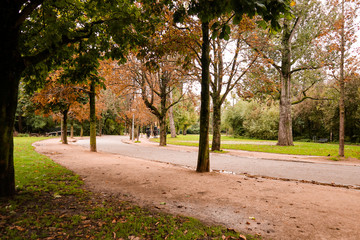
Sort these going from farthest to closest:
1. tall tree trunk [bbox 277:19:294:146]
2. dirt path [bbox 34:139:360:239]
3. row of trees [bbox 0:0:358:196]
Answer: tall tree trunk [bbox 277:19:294:146]
row of trees [bbox 0:0:358:196]
dirt path [bbox 34:139:360:239]

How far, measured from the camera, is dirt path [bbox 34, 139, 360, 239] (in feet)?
11.5

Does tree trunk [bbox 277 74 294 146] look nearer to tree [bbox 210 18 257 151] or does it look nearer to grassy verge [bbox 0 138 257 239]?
tree [bbox 210 18 257 151]

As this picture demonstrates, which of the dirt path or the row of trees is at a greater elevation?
the row of trees

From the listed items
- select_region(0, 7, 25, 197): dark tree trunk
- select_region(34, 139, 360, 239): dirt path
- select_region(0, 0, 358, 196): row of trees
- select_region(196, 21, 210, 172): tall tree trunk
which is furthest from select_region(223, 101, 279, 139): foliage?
select_region(0, 7, 25, 197): dark tree trunk

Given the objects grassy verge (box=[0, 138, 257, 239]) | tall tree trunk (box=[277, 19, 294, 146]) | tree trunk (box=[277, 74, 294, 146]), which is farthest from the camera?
tree trunk (box=[277, 74, 294, 146])

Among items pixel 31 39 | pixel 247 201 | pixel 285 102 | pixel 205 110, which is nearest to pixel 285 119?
pixel 285 102

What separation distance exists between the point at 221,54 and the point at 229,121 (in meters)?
31.4

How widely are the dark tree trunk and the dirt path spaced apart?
6.42 ft

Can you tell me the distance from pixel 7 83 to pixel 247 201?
5858 mm

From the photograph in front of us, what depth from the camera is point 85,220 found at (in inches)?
142

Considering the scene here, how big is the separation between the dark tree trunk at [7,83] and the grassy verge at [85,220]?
0.61 metres

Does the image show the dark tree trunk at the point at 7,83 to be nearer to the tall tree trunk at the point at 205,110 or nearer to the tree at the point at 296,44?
the tall tree trunk at the point at 205,110

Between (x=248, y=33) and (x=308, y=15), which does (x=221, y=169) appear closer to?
(x=248, y=33)

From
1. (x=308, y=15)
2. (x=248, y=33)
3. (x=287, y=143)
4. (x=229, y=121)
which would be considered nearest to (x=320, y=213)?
(x=248, y=33)
